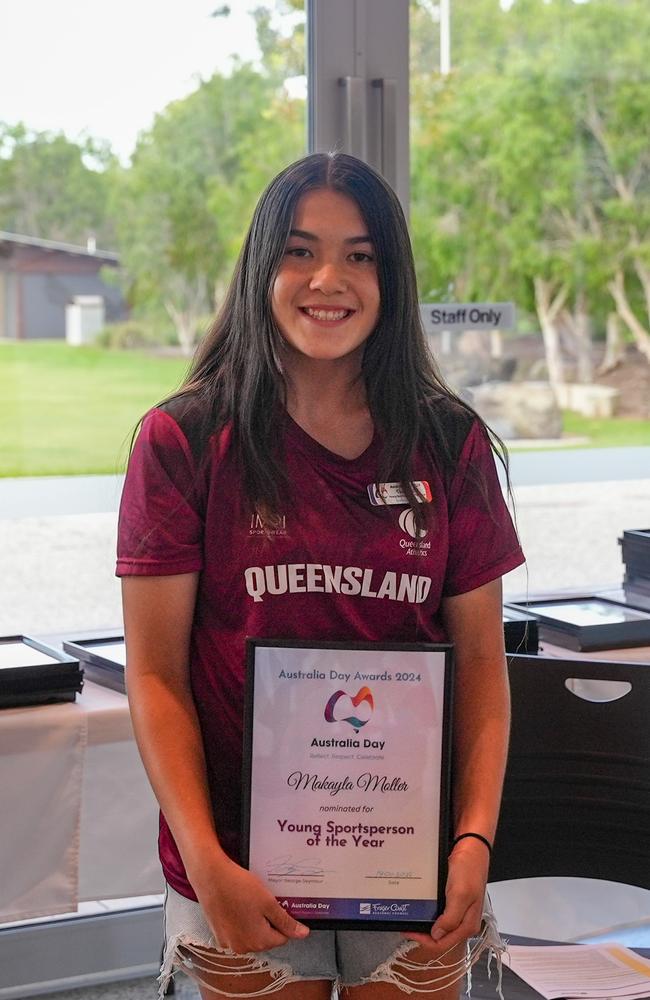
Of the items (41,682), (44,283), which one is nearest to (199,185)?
(44,283)

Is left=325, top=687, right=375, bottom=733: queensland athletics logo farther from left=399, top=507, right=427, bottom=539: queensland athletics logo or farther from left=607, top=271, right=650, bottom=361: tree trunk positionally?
left=607, top=271, right=650, bottom=361: tree trunk

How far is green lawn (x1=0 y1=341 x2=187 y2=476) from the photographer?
2855 mm

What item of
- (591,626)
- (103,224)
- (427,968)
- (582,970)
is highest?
(103,224)

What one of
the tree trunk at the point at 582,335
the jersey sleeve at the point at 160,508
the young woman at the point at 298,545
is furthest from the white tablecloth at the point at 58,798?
the tree trunk at the point at 582,335

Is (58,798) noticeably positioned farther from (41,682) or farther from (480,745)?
(480,745)

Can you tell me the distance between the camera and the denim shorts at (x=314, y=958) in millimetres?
1509

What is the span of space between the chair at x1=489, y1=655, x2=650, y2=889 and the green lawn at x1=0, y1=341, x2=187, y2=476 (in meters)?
1.15

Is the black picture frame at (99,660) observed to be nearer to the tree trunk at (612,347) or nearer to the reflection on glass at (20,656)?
the reflection on glass at (20,656)

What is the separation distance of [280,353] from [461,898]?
69 cm

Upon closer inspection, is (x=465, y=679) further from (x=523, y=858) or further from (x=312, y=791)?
(x=523, y=858)

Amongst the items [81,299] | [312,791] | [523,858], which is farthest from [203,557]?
[81,299]

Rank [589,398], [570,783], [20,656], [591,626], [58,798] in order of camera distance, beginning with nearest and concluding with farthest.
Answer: [570,783]
[58,798]
[20,656]
[591,626]
[589,398]

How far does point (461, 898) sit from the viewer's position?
4.79 ft
